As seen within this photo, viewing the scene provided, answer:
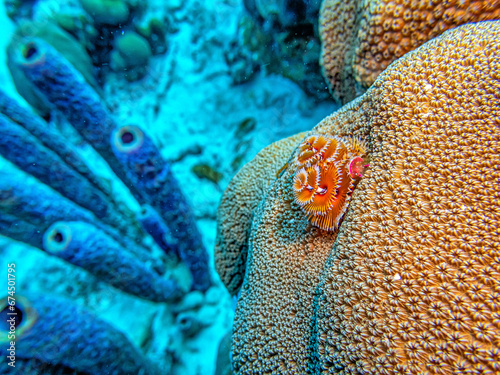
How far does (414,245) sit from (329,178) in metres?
0.49

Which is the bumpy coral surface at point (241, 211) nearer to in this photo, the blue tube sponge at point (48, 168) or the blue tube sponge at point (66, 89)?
the blue tube sponge at point (66, 89)

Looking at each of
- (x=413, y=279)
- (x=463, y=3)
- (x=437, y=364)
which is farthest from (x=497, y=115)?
(x=437, y=364)

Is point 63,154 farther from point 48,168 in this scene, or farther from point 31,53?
point 31,53

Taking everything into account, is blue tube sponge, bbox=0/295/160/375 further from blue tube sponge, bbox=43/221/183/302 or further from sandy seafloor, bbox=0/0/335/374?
sandy seafloor, bbox=0/0/335/374

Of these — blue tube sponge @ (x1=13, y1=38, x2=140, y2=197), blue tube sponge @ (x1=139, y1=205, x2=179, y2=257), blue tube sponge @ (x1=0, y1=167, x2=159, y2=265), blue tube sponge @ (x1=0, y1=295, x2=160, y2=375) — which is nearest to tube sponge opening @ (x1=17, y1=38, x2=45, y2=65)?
blue tube sponge @ (x1=13, y1=38, x2=140, y2=197)

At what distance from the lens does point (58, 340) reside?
1.70 m

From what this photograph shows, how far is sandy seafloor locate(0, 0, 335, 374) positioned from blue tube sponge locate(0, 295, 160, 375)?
96cm

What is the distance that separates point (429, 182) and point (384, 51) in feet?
3.79

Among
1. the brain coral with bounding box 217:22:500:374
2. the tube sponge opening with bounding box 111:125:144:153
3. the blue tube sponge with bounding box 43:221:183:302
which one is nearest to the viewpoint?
the brain coral with bounding box 217:22:500:374

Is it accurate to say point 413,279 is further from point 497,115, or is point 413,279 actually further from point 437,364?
point 497,115

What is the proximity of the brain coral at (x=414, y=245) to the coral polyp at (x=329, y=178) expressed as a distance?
0.07 metres

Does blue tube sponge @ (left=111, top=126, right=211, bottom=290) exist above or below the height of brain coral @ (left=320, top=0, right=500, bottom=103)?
below

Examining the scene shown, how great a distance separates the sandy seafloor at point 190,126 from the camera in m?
3.06

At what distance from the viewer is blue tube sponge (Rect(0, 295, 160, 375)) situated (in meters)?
1.55
